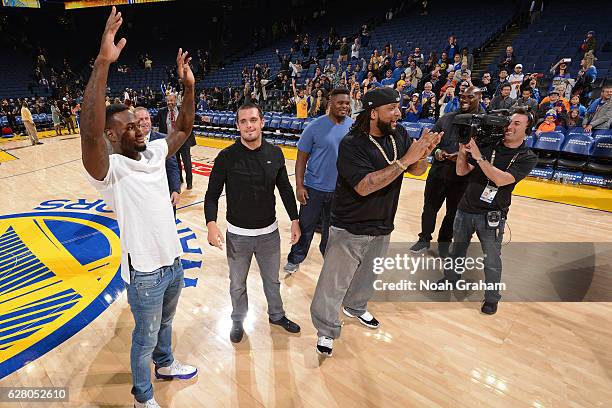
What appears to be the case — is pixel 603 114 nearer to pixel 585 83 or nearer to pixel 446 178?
pixel 585 83

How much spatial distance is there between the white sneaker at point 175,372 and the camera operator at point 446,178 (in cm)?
279

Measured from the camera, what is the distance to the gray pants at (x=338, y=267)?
7.95ft

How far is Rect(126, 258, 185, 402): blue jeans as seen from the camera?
72.8 inches

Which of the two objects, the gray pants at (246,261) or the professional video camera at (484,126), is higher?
the professional video camera at (484,126)

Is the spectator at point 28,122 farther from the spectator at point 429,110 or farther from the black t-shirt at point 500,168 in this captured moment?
the black t-shirt at point 500,168

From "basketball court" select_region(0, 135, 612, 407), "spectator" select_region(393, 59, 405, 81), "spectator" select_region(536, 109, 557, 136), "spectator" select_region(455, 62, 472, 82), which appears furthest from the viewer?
"spectator" select_region(393, 59, 405, 81)

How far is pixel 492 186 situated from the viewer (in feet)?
9.37

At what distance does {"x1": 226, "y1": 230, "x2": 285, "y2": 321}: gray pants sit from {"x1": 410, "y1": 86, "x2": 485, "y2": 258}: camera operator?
202 centimetres

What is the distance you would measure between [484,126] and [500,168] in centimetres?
39

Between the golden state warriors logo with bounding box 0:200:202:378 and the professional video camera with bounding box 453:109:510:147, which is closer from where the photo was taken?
the professional video camera with bounding box 453:109:510:147

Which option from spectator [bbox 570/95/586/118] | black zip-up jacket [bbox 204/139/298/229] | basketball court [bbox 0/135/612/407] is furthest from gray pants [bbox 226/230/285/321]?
spectator [bbox 570/95/586/118]

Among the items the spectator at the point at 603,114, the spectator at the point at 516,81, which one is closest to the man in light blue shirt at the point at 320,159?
the spectator at the point at 603,114

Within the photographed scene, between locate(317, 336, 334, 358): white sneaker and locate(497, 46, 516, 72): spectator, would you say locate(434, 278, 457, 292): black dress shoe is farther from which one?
locate(497, 46, 516, 72): spectator

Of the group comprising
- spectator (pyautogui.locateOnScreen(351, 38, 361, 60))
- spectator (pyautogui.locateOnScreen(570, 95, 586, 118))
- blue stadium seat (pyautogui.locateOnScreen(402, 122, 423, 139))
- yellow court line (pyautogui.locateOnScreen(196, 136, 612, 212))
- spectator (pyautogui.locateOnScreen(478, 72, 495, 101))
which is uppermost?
spectator (pyautogui.locateOnScreen(351, 38, 361, 60))
